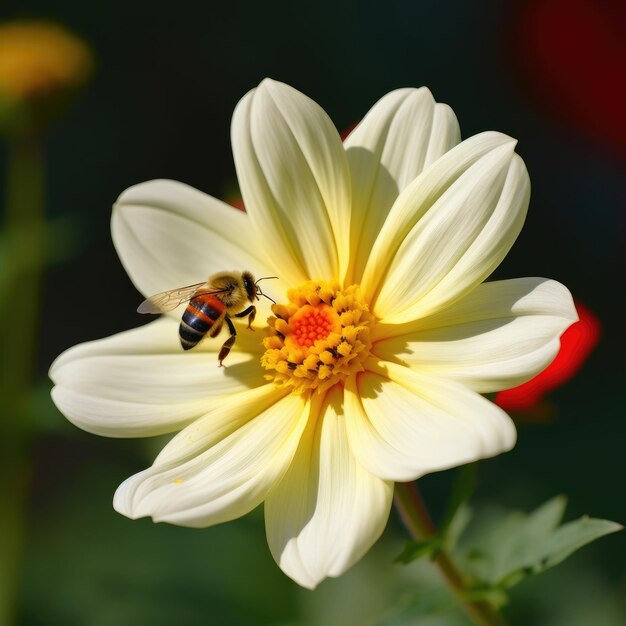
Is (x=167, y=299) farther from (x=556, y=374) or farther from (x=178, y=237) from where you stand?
(x=556, y=374)

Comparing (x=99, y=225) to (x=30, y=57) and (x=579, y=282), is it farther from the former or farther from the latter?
(x=579, y=282)

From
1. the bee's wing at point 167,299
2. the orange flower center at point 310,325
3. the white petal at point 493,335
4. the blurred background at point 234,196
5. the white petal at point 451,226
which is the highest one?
the white petal at point 451,226

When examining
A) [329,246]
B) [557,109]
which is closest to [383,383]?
[329,246]

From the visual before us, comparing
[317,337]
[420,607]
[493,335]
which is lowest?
[420,607]

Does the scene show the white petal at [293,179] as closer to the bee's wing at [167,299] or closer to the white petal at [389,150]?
the white petal at [389,150]

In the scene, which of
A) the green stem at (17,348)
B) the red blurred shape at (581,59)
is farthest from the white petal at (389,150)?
the red blurred shape at (581,59)

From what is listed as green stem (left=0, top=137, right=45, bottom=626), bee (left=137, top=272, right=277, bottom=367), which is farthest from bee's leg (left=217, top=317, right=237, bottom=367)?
green stem (left=0, top=137, right=45, bottom=626)

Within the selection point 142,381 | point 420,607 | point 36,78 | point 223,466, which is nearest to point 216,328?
point 142,381
